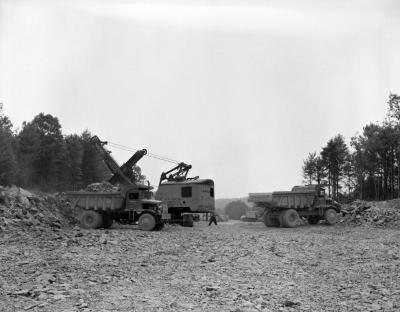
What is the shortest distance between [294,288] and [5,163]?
136 ft

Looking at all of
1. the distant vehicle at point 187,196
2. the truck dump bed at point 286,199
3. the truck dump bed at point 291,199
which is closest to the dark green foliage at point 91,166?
the distant vehicle at point 187,196

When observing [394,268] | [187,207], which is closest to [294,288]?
[394,268]

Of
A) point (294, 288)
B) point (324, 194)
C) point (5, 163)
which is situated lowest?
point (294, 288)

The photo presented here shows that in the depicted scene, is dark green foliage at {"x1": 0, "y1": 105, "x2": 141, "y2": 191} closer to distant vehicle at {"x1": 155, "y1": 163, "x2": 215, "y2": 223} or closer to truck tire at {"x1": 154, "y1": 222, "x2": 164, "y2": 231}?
distant vehicle at {"x1": 155, "y1": 163, "x2": 215, "y2": 223}

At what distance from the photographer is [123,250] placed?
15227 millimetres

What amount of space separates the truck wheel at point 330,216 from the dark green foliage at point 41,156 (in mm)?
29085

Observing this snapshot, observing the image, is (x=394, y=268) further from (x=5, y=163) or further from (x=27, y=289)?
(x=5, y=163)

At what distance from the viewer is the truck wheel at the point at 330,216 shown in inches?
1142

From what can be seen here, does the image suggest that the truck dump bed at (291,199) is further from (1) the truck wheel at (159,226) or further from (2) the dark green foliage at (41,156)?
(2) the dark green foliage at (41,156)

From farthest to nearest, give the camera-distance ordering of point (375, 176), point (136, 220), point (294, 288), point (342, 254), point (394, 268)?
point (375, 176), point (136, 220), point (342, 254), point (394, 268), point (294, 288)

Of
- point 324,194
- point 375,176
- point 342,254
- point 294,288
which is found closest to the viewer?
point 294,288

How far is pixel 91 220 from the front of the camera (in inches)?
1003

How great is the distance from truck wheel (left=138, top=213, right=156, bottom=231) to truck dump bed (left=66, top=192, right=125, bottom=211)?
1.65 m

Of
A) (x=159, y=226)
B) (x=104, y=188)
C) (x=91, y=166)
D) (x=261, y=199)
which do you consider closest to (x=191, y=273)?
(x=159, y=226)
